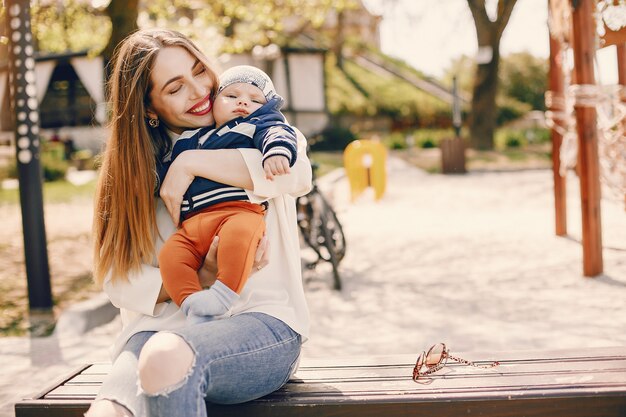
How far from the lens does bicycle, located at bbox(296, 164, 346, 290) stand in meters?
6.23

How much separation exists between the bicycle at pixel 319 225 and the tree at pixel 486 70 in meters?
16.7

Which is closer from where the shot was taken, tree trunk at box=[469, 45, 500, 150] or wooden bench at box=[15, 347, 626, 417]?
wooden bench at box=[15, 347, 626, 417]

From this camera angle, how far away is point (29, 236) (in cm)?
549

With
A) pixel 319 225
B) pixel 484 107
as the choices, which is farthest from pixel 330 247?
pixel 484 107

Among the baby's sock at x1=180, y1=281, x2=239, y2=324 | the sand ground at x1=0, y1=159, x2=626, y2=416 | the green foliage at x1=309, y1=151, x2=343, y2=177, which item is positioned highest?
the baby's sock at x1=180, y1=281, x2=239, y2=324

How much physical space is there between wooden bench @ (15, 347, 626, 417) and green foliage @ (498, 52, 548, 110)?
1376 inches

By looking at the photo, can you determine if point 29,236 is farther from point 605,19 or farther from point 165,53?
point 605,19

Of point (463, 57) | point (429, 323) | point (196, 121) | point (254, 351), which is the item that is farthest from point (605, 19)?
point (463, 57)

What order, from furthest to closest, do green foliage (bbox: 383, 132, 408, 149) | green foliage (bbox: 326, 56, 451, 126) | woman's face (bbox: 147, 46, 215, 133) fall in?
1. green foliage (bbox: 326, 56, 451, 126)
2. green foliage (bbox: 383, 132, 408, 149)
3. woman's face (bbox: 147, 46, 215, 133)

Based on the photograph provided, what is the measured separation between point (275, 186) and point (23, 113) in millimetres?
3861

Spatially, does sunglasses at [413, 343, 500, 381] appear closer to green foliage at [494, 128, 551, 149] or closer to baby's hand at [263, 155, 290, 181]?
baby's hand at [263, 155, 290, 181]

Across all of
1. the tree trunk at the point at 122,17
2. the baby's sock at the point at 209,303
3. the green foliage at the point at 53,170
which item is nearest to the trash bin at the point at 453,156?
the green foliage at the point at 53,170

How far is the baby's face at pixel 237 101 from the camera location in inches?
92.4

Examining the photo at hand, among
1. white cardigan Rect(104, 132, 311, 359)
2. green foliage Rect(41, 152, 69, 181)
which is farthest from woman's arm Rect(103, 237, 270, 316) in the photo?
green foliage Rect(41, 152, 69, 181)
